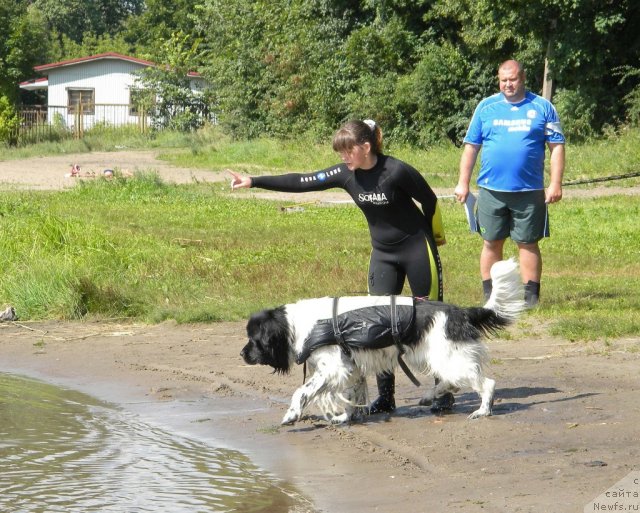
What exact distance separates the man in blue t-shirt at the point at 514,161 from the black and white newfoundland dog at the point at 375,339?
8.46 feet

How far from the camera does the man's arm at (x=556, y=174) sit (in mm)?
9289

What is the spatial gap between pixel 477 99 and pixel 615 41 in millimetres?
5928

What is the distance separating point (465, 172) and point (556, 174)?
2.56ft

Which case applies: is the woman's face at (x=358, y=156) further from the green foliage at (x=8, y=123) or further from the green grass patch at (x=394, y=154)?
the green foliage at (x=8, y=123)

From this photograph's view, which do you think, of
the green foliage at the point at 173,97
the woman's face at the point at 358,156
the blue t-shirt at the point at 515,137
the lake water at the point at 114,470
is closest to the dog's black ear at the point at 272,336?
the lake water at the point at 114,470

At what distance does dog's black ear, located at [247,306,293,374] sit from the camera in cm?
683

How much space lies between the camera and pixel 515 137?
9.30 metres

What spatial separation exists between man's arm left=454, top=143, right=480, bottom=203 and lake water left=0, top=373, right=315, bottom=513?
3341 mm

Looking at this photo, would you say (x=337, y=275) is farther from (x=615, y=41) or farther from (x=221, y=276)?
(x=615, y=41)

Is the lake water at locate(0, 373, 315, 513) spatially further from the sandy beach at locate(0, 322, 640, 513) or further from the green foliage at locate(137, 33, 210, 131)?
the green foliage at locate(137, 33, 210, 131)

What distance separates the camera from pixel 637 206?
59.6ft

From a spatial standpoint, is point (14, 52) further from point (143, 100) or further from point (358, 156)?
point (358, 156)

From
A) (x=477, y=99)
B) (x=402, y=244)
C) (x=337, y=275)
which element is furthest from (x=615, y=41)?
(x=402, y=244)

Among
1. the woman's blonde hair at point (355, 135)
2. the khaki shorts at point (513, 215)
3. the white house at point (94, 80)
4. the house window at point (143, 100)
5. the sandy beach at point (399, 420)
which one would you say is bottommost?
the sandy beach at point (399, 420)
